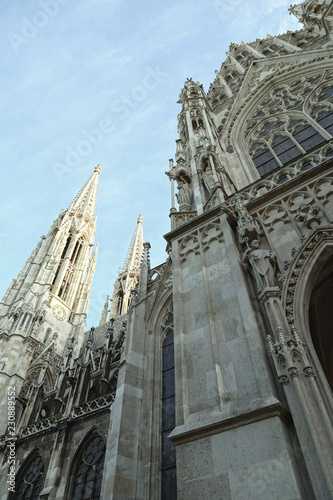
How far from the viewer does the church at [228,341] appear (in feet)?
15.6

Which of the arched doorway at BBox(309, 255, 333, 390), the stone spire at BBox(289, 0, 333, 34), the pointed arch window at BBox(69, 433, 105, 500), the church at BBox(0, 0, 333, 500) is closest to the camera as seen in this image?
the church at BBox(0, 0, 333, 500)

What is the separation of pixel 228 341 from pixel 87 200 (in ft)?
142

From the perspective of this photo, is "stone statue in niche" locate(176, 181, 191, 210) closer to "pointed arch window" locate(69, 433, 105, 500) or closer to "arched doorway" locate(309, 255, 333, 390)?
"arched doorway" locate(309, 255, 333, 390)

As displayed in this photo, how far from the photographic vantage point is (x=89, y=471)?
448 inches

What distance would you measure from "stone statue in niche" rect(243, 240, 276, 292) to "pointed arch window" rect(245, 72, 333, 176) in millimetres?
6111

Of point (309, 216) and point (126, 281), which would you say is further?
point (126, 281)

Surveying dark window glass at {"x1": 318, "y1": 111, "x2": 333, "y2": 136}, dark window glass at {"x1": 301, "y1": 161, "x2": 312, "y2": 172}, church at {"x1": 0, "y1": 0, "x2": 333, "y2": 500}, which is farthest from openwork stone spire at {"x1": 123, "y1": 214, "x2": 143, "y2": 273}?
dark window glass at {"x1": 301, "y1": 161, "x2": 312, "y2": 172}

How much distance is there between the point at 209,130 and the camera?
14000mm

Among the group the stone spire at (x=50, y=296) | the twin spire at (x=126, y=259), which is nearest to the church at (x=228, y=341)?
the stone spire at (x=50, y=296)

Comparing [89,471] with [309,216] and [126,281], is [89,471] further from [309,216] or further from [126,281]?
[126,281]

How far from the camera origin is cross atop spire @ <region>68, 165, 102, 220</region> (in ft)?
145

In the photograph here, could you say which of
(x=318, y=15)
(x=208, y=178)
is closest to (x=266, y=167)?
(x=208, y=178)

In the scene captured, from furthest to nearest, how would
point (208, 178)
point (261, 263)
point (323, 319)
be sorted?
point (208, 178) < point (323, 319) < point (261, 263)

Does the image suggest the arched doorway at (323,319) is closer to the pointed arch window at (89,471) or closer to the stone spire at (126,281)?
the pointed arch window at (89,471)
